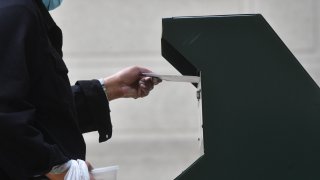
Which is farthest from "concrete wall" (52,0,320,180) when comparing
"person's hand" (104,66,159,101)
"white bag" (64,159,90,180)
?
"white bag" (64,159,90,180)

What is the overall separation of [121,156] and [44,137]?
113cm

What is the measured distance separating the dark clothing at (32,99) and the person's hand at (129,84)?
0.42 meters

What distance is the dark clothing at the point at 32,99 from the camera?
881mm

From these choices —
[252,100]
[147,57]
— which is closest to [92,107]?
[252,100]

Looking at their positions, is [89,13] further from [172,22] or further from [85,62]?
[172,22]

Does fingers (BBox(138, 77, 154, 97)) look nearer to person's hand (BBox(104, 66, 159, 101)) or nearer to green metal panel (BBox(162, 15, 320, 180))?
person's hand (BBox(104, 66, 159, 101))

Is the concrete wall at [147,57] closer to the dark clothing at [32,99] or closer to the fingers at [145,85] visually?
the fingers at [145,85]

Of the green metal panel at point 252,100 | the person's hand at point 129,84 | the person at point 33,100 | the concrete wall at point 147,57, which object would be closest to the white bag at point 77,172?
the person at point 33,100

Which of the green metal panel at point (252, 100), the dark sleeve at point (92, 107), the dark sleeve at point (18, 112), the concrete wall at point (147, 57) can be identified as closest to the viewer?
the dark sleeve at point (18, 112)

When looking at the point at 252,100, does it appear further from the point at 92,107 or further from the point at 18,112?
the point at 92,107

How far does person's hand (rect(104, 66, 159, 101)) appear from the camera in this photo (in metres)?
1.50

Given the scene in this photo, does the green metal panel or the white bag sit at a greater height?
the green metal panel

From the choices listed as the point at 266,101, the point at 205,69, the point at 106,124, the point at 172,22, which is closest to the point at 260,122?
the point at 266,101

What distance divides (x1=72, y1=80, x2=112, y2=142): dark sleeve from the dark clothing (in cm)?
33
